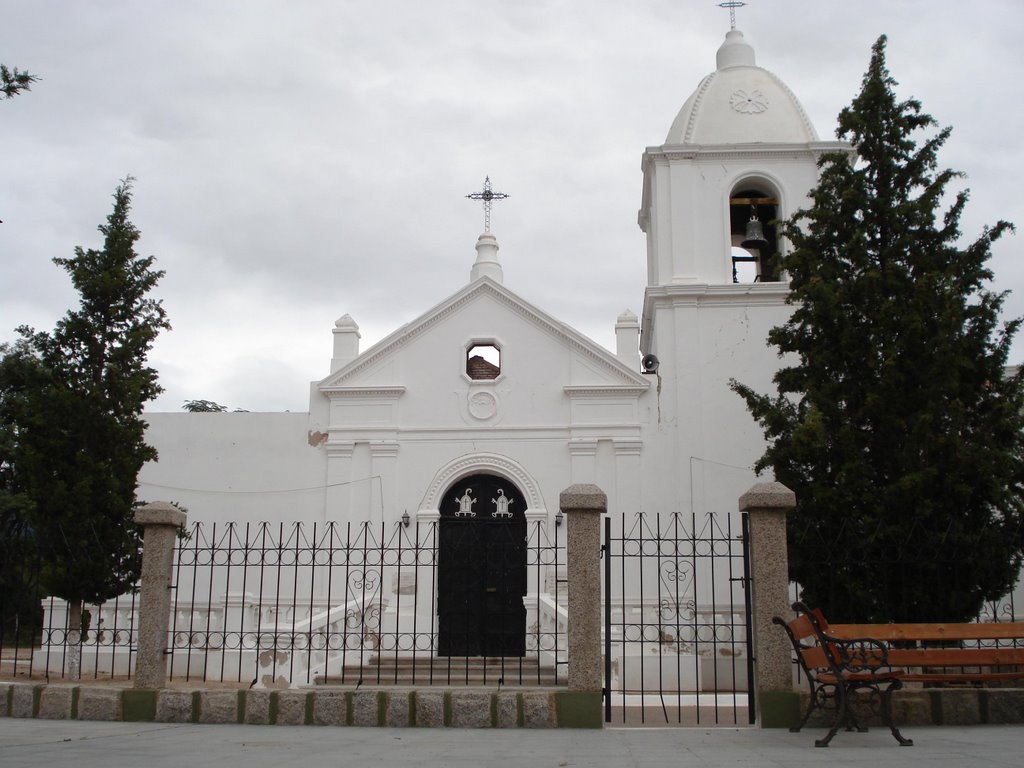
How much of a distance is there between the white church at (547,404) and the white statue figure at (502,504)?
16cm

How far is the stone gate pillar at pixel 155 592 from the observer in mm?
9805

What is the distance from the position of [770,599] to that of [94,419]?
10.5m

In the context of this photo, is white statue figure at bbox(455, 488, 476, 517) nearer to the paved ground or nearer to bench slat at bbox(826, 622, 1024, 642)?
the paved ground

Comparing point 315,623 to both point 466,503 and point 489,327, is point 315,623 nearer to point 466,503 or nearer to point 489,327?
point 466,503

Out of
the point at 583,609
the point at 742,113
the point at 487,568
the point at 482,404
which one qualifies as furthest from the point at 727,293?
the point at 583,609

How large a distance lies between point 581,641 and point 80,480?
29.1ft

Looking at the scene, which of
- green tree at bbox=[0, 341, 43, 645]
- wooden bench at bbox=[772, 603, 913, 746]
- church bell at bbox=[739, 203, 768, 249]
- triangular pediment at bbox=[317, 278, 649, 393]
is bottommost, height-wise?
wooden bench at bbox=[772, 603, 913, 746]

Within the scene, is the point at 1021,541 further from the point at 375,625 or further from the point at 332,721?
the point at 375,625

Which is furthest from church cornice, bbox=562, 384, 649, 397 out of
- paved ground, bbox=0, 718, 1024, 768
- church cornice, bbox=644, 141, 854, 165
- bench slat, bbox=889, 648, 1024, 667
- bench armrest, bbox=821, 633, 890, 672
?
bench armrest, bbox=821, 633, 890, 672

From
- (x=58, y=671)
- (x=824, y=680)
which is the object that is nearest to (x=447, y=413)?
(x=58, y=671)

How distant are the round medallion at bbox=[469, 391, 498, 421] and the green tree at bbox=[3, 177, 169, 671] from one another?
17.6 feet

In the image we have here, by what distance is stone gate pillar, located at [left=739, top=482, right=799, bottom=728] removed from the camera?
29.9 feet

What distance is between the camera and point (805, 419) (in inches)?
508

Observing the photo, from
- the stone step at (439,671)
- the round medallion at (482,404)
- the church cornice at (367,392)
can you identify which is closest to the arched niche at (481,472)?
the round medallion at (482,404)
